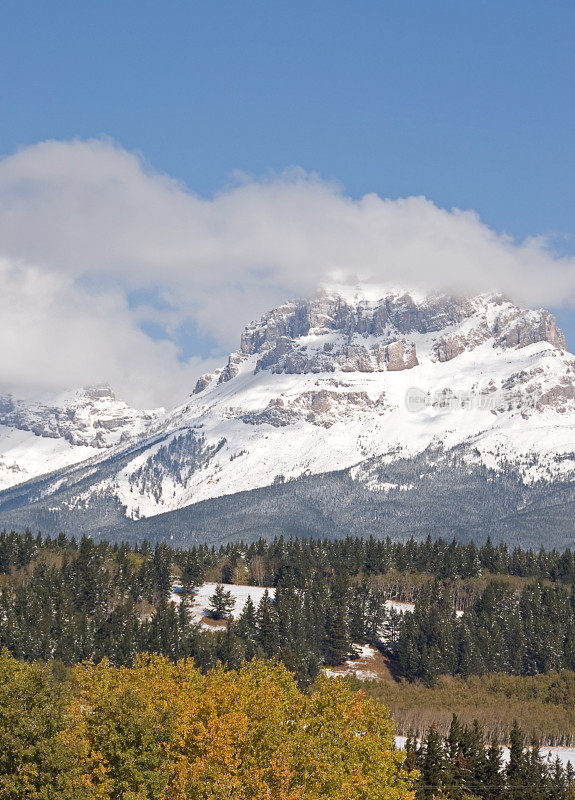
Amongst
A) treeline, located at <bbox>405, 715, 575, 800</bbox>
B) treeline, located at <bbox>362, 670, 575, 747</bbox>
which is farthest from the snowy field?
treeline, located at <bbox>405, 715, 575, 800</bbox>

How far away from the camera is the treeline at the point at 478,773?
105 meters

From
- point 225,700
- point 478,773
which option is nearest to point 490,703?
point 478,773

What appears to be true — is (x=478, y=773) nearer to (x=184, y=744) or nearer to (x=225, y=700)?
(x=225, y=700)

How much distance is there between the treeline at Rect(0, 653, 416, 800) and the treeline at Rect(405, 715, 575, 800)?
30.4 m

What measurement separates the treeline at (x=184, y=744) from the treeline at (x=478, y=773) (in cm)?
3038

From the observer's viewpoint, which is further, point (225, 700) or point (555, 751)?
point (555, 751)

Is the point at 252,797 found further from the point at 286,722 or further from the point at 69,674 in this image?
the point at 69,674

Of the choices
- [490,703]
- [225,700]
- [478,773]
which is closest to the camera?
[225,700]

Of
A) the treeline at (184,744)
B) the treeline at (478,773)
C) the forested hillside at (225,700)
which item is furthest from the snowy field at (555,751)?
the treeline at (184,744)

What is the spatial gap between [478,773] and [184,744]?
5205 cm

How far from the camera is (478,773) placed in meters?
109

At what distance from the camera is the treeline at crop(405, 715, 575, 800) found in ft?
343

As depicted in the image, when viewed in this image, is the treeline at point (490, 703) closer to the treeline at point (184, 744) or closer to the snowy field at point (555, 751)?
the snowy field at point (555, 751)

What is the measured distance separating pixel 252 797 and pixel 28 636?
390ft
